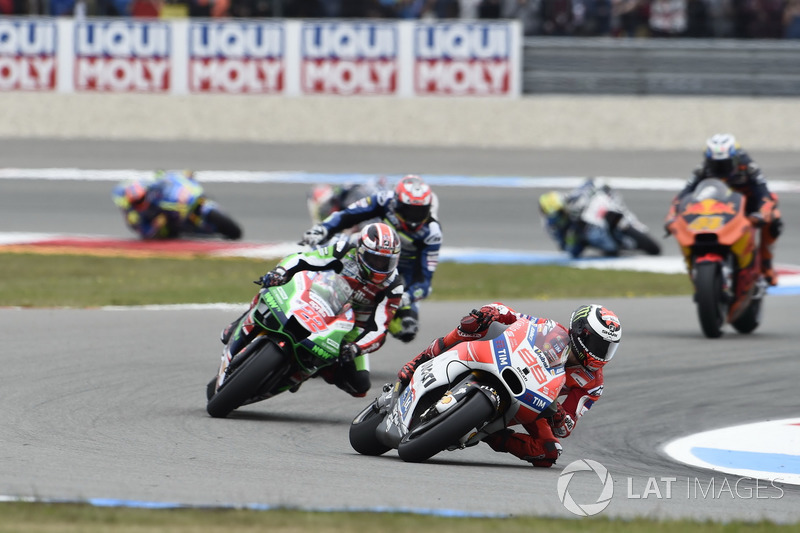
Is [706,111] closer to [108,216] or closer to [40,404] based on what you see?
[108,216]

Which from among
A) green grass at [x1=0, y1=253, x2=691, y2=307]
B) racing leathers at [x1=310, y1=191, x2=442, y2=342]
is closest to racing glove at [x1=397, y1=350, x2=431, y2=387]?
racing leathers at [x1=310, y1=191, x2=442, y2=342]

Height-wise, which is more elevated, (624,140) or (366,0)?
(366,0)

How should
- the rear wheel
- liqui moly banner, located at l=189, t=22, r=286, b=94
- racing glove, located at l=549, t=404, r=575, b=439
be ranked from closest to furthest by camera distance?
racing glove, located at l=549, t=404, r=575, b=439 < the rear wheel < liqui moly banner, located at l=189, t=22, r=286, b=94

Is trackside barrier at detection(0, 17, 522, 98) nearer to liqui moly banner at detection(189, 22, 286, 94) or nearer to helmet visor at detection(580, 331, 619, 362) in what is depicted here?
liqui moly banner at detection(189, 22, 286, 94)

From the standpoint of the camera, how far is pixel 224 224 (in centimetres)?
1873

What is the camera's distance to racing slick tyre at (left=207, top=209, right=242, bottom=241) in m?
18.7

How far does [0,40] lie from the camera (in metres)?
24.2

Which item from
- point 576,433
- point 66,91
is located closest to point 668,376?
point 576,433

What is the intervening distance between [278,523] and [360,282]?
364 cm

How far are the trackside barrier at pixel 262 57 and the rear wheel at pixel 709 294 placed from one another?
12.1 metres

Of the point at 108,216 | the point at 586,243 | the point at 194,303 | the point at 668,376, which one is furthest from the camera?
the point at 108,216

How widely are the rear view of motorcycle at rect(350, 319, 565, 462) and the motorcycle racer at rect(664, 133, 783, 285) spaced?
549 cm

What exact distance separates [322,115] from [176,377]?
48.3ft

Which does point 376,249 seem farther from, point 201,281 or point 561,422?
point 201,281
